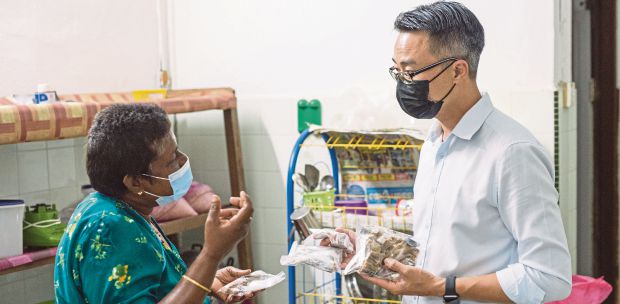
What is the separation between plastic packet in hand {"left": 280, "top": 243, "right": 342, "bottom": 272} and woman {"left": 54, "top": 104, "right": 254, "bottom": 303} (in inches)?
11.5

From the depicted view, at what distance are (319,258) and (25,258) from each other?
121 centimetres

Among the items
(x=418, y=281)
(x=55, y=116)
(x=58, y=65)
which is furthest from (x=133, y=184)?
(x=58, y=65)

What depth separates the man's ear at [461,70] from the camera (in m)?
1.88

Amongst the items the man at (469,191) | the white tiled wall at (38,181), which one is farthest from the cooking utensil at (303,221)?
the white tiled wall at (38,181)

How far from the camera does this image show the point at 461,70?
189cm

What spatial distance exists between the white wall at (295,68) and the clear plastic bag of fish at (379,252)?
1.35 meters

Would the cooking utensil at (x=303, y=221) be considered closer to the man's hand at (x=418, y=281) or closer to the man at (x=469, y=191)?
the man at (x=469, y=191)

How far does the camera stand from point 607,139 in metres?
3.55

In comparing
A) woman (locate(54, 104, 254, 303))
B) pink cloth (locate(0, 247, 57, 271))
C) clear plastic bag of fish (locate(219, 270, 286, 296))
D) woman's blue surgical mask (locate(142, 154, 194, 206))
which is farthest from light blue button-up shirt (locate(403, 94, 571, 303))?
pink cloth (locate(0, 247, 57, 271))

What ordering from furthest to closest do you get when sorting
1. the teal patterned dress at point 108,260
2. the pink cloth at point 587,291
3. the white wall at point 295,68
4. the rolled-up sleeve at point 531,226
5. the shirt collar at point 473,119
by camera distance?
the white wall at point 295,68 → the pink cloth at point 587,291 → the shirt collar at point 473,119 → the rolled-up sleeve at point 531,226 → the teal patterned dress at point 108,260

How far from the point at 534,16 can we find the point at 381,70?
704mm

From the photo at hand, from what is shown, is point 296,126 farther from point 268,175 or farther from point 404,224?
point 404,224

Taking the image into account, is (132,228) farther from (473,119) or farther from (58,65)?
(58,65)

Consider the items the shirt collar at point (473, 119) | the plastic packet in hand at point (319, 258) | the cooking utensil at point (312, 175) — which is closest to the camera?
the shirt collar at point (473, 119)
